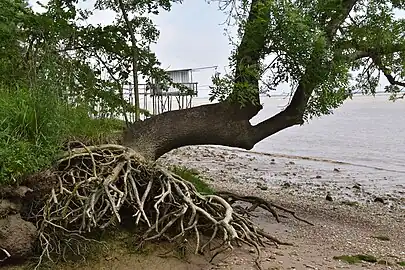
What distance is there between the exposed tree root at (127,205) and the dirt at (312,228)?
14 centimetres

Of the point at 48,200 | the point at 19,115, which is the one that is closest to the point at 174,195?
the point at 48,200

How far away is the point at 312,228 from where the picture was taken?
5.45 metres

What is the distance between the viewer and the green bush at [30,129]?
374 centimetres

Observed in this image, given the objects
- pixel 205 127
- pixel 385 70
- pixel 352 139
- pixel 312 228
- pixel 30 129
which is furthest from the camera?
pixel 352 139

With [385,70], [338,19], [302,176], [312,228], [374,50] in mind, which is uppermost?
[338,19]

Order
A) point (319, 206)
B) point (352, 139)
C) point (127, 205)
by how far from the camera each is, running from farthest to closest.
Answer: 1. point (352, 139)
2. point (319, 206)
3. point (127, 205)

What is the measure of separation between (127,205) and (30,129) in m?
0.98

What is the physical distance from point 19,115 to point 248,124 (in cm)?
265

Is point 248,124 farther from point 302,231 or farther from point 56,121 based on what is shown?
point 56,121

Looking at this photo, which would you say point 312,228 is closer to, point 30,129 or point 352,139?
point 30,129

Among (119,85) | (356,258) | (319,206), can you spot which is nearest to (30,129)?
(119,85)

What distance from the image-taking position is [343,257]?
4.37 meters

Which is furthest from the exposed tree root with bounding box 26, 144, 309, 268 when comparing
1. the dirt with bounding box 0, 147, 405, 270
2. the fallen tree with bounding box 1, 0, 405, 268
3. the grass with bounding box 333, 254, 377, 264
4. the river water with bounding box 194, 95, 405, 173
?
the river water with bounding box 194, 95, 405, 173

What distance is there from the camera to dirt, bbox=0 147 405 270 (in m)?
4.06
